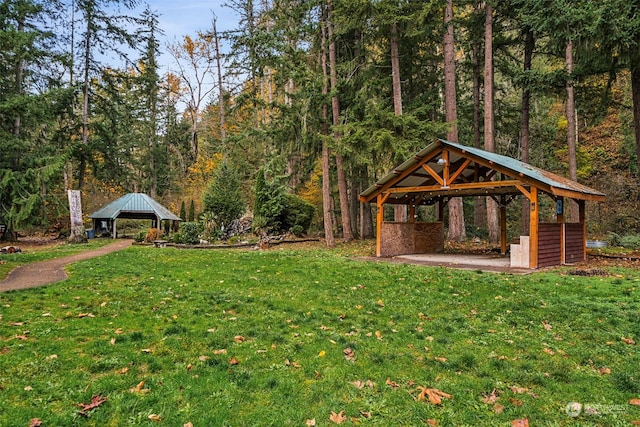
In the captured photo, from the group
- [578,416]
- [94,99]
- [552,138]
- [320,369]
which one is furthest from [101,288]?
[552,138]

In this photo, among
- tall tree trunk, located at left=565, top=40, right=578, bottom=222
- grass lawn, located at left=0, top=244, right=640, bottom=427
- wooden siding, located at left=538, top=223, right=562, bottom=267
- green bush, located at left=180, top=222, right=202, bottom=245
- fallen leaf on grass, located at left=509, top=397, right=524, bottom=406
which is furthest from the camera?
green bush, located at left=180, top=222, right=202, bottom=245

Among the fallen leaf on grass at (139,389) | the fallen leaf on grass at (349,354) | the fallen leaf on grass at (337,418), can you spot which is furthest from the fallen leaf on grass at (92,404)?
the fallen leaf on grass at (349,354)

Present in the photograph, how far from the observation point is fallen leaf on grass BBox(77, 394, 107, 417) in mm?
2857

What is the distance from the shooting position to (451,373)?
371cm

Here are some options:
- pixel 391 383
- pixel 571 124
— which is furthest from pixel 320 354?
pixel 571 124

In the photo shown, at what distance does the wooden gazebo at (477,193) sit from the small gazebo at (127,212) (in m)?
15.5

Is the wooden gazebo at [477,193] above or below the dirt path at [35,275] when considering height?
above

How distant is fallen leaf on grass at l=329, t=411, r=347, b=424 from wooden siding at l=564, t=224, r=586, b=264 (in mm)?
10846

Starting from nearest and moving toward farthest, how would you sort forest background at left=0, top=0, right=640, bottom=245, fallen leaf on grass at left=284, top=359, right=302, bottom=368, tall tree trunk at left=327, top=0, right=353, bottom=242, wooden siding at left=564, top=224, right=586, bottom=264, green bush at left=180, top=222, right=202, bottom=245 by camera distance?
fallen leaf on grass at left=284, top=359, right=302, bottom=368 → wooden siding at left=564, top=224, right=586, bottom=264 → forest background at left=0, top=0, right=640, bottom=245 → tall tree trunk at left=327, top=0, right=353, bottom=242 → green bush at left=180, top=222, right=202, bottom=245

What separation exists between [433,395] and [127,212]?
23973 mm

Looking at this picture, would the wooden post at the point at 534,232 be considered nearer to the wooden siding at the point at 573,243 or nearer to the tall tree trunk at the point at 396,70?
the wooden siding at the point at 573,243

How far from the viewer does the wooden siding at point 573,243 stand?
11367mm

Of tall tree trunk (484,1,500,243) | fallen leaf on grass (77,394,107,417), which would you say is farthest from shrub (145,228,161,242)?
fallen leaf on grass (77,394,107,417)

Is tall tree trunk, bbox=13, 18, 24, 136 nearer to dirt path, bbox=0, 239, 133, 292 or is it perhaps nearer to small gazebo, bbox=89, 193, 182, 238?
small gazebo, bbox=89, 193, 182, 238
